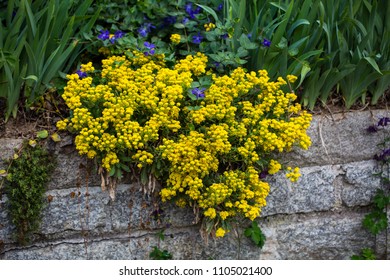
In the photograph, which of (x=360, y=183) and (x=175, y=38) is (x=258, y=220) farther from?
(x=175, y=38)

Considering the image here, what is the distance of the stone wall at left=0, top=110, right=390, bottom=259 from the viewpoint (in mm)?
2934

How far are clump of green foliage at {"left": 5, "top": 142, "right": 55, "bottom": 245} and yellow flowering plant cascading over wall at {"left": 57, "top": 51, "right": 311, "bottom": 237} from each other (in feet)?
0.65

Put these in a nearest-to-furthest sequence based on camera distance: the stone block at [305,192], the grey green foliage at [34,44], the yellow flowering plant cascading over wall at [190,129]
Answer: the yellow flowering plant cascading over wall at [190,129]
the grey green foliage at [34,44]
the stone block at [305,192]

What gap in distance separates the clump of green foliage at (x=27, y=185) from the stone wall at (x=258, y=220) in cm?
5

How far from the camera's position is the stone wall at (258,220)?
9.62 feet

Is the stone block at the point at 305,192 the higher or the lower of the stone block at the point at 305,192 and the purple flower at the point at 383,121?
the lower

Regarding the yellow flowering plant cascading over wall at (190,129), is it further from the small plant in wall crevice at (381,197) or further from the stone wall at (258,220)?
the small plant in wall crevice at (381,197)

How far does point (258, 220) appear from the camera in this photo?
3.13 m

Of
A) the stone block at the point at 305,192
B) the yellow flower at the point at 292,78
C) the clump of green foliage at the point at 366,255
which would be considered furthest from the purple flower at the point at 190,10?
the clump of green foliage at the point at 366,255

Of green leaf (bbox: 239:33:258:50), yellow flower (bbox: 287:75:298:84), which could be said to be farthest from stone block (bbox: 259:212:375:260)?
green leaf (bbox: 239:33:258:50)

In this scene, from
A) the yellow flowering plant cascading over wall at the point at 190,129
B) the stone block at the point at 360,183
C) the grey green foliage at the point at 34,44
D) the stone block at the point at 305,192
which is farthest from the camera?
the stone block at the point at 360,183

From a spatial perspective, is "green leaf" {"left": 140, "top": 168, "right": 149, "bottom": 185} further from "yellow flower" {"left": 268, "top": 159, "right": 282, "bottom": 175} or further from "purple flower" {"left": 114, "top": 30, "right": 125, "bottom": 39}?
"purple flower" {"left": 114, "top": 30, "right": 125, "bottom": 39}

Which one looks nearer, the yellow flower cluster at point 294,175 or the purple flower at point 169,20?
the yellow flower cluster at point 294,175

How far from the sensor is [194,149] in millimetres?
2770
